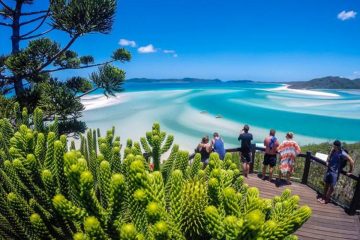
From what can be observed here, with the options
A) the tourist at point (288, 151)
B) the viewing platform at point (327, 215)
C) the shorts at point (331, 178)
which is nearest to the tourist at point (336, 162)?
the shorts at point (331, 178)

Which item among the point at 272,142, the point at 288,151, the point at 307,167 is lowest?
the point at 307,167

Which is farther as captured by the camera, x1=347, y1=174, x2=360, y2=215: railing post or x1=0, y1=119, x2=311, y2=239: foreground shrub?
x1=347, y1=174, x2=360, y2=215: railing post

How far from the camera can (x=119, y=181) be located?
4.41 ft

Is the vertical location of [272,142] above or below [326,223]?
above

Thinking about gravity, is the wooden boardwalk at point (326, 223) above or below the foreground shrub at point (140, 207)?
below

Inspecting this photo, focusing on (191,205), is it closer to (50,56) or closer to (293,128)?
(50,56)

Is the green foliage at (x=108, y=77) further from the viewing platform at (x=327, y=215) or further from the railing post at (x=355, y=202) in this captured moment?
the railing post at (x=355, y=202)

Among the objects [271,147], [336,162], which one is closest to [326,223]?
[336,162]

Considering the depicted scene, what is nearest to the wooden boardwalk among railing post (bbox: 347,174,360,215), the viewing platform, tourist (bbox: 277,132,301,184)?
the viewing platform

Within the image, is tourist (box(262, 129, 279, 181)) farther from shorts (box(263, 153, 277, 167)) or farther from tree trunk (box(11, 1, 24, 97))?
tree trunk (box(11, 1, 24, 97))

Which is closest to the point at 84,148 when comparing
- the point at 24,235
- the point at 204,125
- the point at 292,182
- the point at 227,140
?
the point at 24,235

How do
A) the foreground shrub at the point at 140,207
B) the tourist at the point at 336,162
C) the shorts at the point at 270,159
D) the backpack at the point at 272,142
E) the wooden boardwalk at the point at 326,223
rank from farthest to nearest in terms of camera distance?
the shorts at the point at 270,159
the backpack at the point at 272,142
the tourist at the point at 336,162
the wooden boardwalk at the point at 326,223
the foreground shrub at the point at 140,207

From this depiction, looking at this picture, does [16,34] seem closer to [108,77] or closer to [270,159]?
[108,77]

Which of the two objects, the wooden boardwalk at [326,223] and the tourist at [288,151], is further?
the tourist at [288,151]
